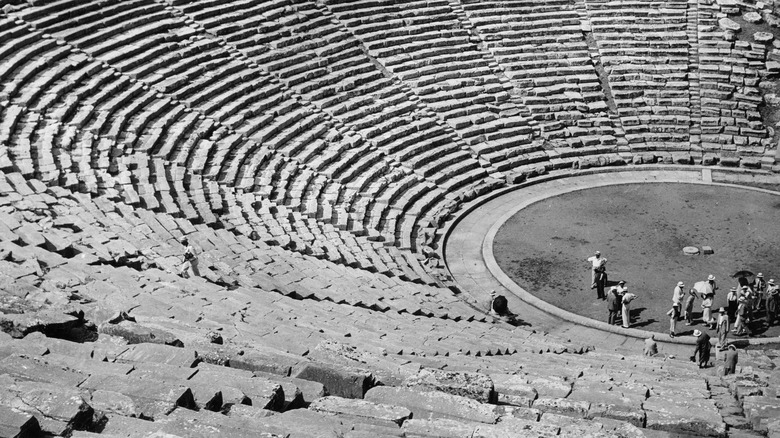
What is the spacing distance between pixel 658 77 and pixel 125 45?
18769mm

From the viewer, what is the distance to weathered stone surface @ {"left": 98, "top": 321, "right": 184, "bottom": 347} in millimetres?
12492

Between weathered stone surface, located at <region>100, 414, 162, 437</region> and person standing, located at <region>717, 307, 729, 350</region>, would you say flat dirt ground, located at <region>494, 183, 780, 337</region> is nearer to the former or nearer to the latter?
person standing, located at <region>717, 307, 729, 350</region>

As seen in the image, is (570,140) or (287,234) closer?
(287,234)

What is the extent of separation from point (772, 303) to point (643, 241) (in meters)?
4.89

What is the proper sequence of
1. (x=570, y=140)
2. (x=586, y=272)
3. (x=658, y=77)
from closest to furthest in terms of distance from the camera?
(x=586, y=272) → (x=570, y=140) → (x=658, y=77)

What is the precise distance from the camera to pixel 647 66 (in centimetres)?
3622

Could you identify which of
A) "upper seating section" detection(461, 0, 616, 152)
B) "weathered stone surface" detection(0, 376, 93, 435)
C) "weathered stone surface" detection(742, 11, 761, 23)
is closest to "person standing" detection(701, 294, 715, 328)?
"upper seating section" detection(461, 0, 616, 152)

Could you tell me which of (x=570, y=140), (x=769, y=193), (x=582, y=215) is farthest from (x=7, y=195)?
(x=769, y=193)

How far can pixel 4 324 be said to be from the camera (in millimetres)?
11977

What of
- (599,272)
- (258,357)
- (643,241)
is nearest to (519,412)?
(258,357)

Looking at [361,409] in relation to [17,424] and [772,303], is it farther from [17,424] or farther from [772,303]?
[772,303]

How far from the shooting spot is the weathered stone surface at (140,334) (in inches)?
492

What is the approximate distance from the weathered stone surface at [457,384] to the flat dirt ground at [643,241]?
1343 cm

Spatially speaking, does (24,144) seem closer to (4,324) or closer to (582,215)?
(4,324)
